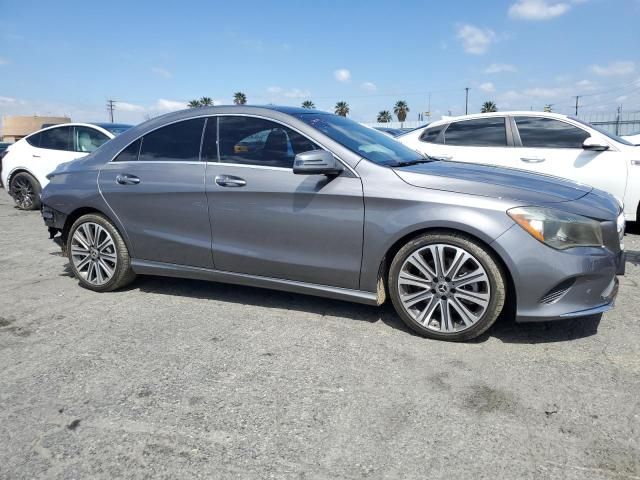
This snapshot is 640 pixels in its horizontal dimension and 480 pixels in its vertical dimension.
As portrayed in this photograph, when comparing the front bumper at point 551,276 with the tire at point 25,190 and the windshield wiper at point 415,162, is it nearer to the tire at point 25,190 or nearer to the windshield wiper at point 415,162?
the windshield wiper at point 415,162

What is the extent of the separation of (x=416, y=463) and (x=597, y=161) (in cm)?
566

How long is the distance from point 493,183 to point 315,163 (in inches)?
46.7

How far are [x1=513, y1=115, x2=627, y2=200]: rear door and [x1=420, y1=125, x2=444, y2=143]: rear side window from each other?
1.06 m

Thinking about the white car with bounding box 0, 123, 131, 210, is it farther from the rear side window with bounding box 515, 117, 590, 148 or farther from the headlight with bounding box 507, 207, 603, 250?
the headlight with bounding box 507, 207, 603, 250

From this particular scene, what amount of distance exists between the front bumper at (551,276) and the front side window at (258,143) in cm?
155

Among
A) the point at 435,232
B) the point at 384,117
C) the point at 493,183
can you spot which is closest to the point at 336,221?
the point at 435,232

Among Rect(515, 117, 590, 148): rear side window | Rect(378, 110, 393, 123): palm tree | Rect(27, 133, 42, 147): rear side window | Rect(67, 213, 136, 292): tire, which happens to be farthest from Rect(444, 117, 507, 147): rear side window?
Rect(378, 110, 393, 123): palm tree

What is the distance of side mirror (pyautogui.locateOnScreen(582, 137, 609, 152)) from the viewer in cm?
624

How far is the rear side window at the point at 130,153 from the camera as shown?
4.20 metres

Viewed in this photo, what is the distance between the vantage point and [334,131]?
3721 millimetres

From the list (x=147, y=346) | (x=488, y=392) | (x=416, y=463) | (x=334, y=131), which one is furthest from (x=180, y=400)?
(x=334, y=131)

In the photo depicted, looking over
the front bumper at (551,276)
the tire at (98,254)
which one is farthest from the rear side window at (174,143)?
the front bumper at (551,276)

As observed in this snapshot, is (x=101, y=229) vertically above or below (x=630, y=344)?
above

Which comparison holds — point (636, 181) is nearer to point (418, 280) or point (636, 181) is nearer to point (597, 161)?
point (597, 161)
